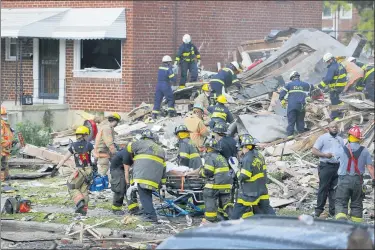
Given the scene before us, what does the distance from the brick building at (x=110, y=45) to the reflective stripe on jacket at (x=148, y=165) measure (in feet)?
35.3

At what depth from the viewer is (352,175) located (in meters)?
12.8

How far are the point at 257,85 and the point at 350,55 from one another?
3.11m

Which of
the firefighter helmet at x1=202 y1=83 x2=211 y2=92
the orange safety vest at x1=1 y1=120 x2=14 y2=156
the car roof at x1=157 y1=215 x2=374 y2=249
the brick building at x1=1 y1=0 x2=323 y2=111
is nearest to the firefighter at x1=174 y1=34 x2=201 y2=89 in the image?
the brick building at x1=1 y1=0 x2=323 y2=111

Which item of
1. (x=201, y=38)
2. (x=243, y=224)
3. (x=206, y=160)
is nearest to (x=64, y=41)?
(x=201, y=38)

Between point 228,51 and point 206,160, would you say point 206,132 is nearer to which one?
point 206,160

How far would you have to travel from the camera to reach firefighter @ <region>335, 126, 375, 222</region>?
12836 millimetres

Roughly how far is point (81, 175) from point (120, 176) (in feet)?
2.12

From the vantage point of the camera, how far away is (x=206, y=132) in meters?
17.6

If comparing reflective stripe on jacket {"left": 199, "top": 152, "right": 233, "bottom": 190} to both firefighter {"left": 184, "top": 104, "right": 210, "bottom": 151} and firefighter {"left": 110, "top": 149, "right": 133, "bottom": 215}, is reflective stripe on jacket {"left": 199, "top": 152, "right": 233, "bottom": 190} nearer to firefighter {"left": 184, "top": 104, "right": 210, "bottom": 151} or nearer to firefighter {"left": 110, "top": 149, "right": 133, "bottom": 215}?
firefighter {"left": 110, "top": 149, "right": 133, "bottom": 215}

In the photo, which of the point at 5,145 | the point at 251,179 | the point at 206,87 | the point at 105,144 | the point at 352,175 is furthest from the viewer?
the point at 206,87

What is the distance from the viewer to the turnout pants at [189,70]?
78.3ft

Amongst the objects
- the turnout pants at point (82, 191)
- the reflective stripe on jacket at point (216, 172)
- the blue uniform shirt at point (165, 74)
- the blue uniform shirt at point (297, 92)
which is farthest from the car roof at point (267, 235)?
the blue uniform shirt at point (165, 74)

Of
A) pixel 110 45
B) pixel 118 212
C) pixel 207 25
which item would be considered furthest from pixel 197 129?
pixel 207 25

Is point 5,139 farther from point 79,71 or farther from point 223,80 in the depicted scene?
point 79,71
